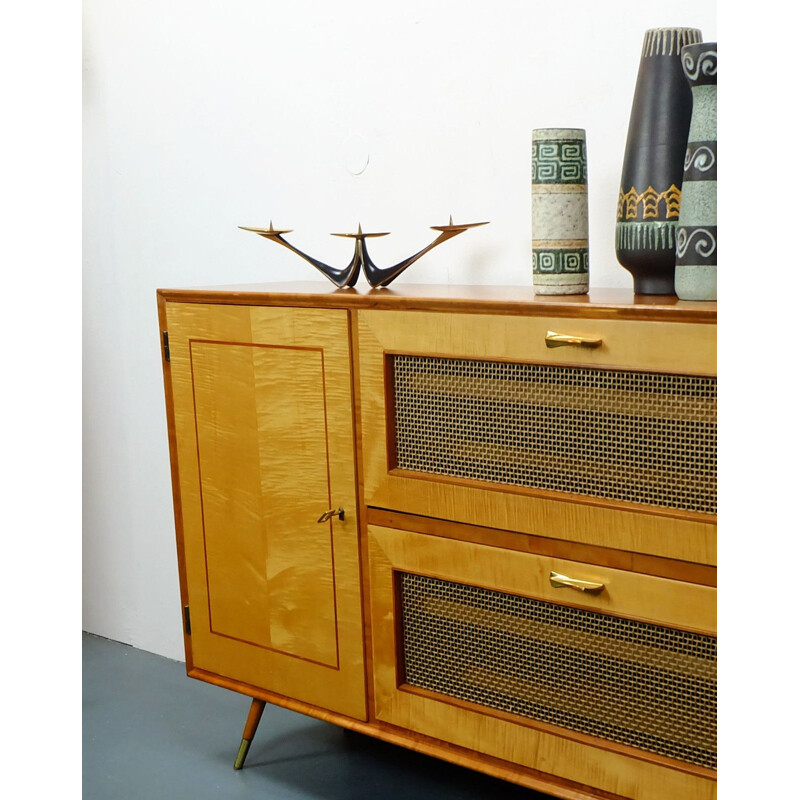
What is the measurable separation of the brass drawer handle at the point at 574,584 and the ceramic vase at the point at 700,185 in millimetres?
455

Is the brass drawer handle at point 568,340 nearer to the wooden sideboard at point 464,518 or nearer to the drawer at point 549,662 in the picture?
the wooden sideboard at point 464,518

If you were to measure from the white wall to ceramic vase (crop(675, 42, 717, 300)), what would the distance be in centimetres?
37

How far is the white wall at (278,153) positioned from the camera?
1837 millimetres

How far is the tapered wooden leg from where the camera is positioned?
2074 mm

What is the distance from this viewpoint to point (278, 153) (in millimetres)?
2312

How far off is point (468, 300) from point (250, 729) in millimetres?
1133

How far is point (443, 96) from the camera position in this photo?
1999 millimetres

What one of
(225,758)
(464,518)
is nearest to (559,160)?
(464,518)

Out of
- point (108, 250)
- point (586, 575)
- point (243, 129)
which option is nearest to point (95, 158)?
point (108, 250)

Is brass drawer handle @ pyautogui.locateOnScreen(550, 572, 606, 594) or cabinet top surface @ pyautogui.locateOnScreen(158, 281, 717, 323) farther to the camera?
brass drawer handle @ pyautogui.locateOnScreen(550, 572, 606, 594)

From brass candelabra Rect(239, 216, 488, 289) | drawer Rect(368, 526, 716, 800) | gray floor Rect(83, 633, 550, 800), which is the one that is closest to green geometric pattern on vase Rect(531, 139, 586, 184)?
brass candelabra Rect(239, 216, 488, 289)

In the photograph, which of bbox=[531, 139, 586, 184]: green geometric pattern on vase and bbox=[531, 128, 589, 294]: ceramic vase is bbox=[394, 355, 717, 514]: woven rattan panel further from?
bbox=[531, 139, 586, 184]: green geometric pattern on vase
